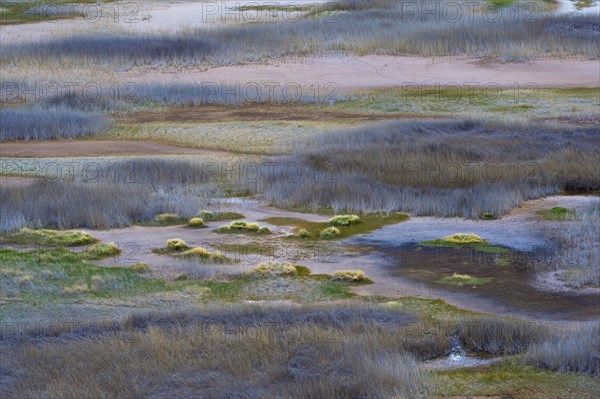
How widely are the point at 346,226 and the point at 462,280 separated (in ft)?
12.7

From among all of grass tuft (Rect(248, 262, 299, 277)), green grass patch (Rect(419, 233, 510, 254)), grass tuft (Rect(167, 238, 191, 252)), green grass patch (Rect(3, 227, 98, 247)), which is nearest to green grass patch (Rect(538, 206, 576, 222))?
green grass patch (Rect(419, 233, 510, 254))

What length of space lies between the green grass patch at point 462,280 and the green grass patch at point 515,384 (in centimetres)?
446

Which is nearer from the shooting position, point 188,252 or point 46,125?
point 188,252

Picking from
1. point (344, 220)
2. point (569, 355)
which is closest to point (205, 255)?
point (344, 220)

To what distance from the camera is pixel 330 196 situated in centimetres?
2041

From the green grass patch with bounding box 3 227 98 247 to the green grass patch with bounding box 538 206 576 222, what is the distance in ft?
28.3

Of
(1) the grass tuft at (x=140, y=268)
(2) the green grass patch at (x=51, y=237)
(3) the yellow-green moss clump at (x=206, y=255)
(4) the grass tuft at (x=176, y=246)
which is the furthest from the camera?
(2) the green grass patch at (x=51, y=237)

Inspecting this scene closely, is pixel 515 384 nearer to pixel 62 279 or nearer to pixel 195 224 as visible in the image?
pixel 62 279

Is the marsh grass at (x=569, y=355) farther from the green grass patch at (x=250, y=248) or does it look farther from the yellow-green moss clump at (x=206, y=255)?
the green grass patch at (x=250, y=248)

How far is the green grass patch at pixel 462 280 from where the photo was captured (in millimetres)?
14906

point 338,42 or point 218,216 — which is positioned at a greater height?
point 338,42

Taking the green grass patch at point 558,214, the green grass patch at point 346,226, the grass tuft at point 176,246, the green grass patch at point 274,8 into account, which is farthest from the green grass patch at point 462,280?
the green grass patch at point 274,8

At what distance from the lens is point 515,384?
9.77 meters

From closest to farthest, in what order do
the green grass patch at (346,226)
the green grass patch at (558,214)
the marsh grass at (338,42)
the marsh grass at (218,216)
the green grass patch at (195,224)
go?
1. the green grass patch at (346,226)
2. the green grass patch at (558,214)
3. the green grass patch at (195,224)
4. the marsh grass at (218,216)
5. the marsh grass at (338,42)
